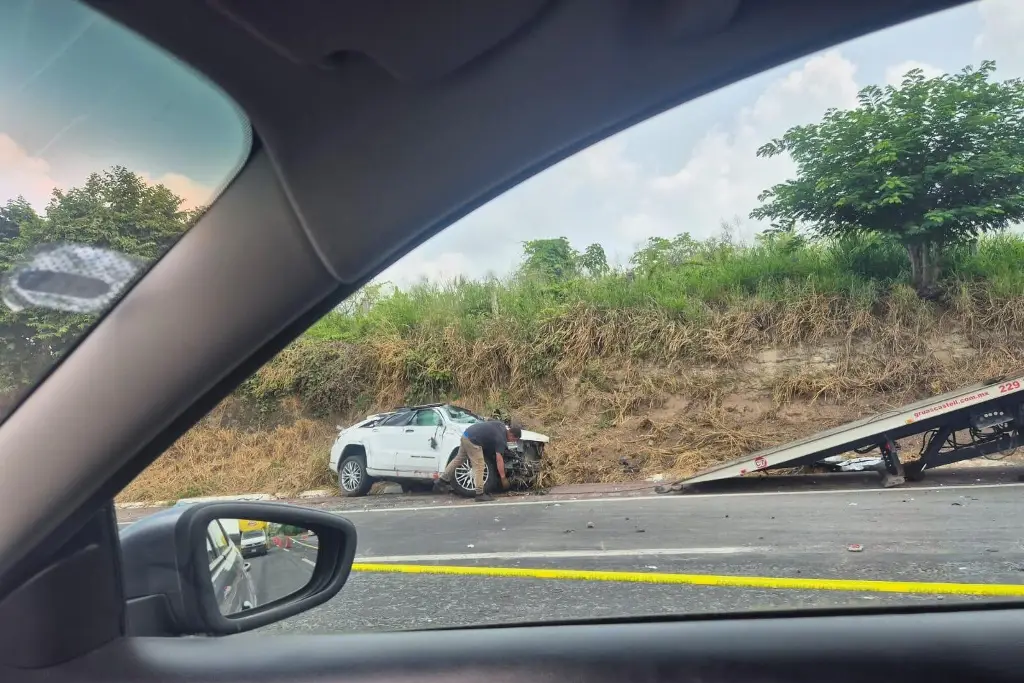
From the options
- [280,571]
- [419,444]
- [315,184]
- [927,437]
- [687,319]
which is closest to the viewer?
[315,184]

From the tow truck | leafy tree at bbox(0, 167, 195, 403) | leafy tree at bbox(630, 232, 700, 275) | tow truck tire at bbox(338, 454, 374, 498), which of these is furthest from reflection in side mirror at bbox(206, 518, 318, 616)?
the tow truck

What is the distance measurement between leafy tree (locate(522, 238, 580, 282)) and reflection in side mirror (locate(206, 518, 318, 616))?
1.11 metres

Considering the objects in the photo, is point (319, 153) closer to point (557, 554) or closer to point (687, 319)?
point (557, 554)

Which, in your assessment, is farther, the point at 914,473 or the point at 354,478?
the point at 914,473

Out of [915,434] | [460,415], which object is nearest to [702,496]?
[915,434]

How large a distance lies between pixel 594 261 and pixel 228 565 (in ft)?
5.59

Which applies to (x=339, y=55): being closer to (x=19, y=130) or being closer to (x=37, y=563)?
(x=19, y=130)

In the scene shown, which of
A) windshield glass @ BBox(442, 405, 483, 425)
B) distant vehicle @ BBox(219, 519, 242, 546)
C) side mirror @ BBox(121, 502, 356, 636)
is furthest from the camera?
windshield glass @ BBox(442, 405, 483, 425)

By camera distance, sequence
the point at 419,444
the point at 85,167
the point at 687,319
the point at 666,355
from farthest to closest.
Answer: the point at 666,355 < the point at 687,319 < the point at 419,444 < the point at 85,167

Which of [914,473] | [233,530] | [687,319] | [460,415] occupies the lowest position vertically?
[914,473]

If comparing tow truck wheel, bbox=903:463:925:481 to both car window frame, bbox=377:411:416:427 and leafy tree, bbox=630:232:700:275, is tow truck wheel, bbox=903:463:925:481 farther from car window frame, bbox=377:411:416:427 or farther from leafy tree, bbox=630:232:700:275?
car window frame, bbox=377:411:416:427

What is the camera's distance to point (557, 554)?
2758mm

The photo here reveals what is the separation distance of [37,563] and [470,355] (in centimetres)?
187

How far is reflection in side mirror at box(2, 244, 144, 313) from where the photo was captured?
145cm
